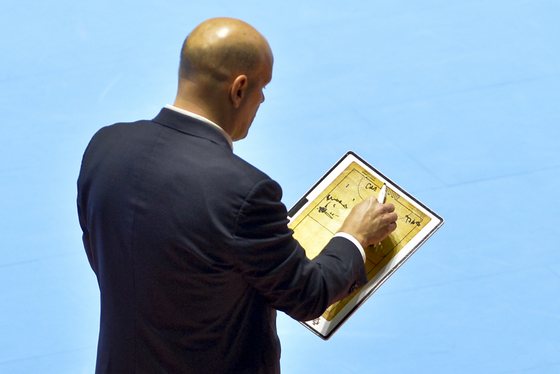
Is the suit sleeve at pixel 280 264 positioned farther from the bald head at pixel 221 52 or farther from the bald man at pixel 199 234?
the bald head at pixel 221 52

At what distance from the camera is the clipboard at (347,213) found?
89.6 inches

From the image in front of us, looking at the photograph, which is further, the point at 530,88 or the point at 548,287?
the point at 530,88

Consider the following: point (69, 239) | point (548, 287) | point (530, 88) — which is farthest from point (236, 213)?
point (530, 88)

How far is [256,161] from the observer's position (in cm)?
447

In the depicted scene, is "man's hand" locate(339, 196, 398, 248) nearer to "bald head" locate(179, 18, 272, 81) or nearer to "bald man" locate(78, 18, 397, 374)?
"bald man" locate(78, 18, 397, 374)

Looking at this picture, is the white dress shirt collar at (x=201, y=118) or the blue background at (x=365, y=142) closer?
the white dress shirt collar at (x=201, y=118)

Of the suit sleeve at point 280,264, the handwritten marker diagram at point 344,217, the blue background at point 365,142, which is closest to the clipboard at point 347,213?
the handwritten marker diagram at point 344,217

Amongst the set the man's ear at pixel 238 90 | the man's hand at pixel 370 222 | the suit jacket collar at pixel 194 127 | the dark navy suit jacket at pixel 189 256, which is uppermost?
the man's ear at pixel 238 90

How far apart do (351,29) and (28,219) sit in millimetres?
1838

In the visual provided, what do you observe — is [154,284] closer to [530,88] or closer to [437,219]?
[437,219]

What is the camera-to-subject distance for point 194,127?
203cm

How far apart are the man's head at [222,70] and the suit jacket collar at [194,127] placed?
2 centimetres

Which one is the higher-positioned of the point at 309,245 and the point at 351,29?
the point at 351,29

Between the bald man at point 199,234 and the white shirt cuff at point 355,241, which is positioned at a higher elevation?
the white shirt cuff at point 355,241
